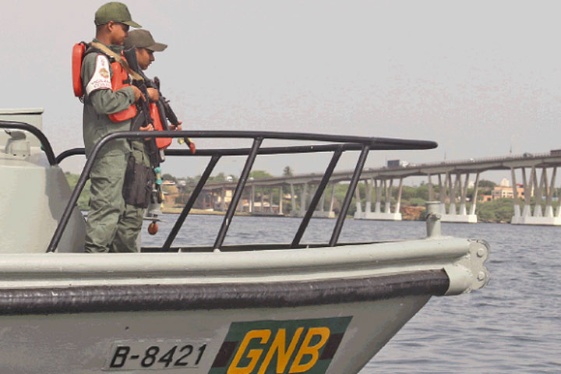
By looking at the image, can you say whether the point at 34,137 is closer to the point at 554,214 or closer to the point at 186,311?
the point at 186,311

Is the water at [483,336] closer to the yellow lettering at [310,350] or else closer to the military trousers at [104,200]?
the yellow lettering at [310,350]

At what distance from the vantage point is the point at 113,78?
5312 mm

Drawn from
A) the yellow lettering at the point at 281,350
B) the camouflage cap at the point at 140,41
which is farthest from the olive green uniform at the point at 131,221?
the yellow lettering at the point at 281,350

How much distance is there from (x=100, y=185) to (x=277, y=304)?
101cm

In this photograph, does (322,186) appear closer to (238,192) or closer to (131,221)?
(238,192)

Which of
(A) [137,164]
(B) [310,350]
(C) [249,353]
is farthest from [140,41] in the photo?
(B) [310,350]

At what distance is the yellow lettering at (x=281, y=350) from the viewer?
543cm

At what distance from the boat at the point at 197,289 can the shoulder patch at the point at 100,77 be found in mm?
302

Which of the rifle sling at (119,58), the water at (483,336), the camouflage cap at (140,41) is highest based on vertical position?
the camouflage cap at (140,41)

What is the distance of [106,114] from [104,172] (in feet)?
0.91

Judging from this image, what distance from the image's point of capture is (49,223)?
210 inches

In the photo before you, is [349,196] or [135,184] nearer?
[135,184]

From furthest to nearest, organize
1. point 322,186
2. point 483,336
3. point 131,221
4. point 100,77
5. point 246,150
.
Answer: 1. point 483,336
2. point 246,150
3. point 322,186
4. point 131,221
5. point 100,77

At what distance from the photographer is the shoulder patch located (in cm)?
517
